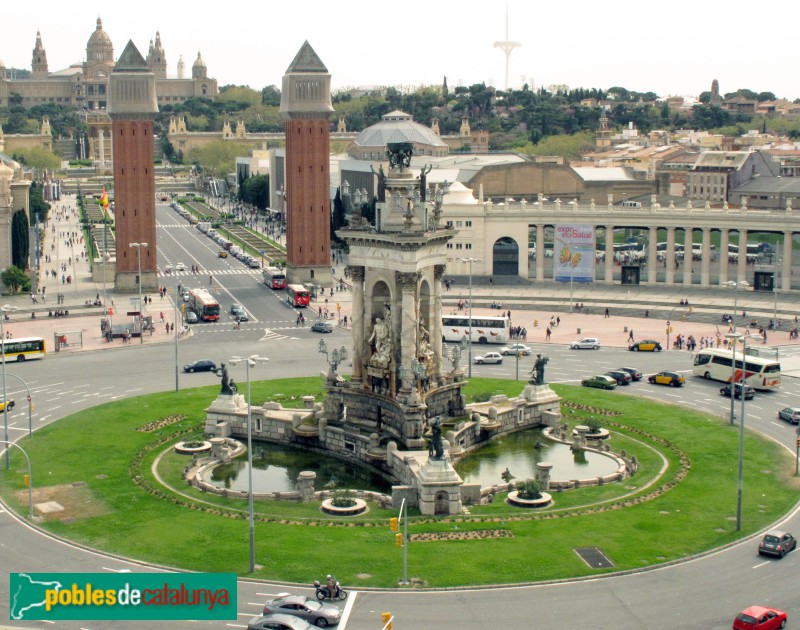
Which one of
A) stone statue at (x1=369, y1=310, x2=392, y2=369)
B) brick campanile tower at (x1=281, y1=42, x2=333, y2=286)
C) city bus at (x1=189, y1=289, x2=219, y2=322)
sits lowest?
city bus at (x1=189, y1=289, x2=219, y2=322)

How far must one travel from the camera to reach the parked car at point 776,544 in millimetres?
55875

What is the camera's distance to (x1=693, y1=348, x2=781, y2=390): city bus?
9200 centimetres

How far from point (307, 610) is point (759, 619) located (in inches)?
680

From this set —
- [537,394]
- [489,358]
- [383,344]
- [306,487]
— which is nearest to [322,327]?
[489,358]

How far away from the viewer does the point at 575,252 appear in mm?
146500

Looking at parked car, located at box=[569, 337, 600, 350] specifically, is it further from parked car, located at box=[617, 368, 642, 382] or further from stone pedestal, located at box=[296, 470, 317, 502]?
stone pedestal, located at box=[296, 470, 317, 502]

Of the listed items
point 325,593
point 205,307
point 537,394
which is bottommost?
point 325,593

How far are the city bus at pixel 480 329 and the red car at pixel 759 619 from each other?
66.8 meters

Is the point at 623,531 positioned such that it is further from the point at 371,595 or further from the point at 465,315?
the point at 465,315

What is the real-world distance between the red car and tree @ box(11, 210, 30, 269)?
380ft

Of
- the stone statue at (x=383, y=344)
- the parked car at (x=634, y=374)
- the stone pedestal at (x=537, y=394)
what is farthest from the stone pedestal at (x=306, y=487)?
the parked car at (x=634, y=374)

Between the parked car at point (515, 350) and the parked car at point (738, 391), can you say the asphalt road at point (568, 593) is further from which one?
the parked car at point (515, 350)

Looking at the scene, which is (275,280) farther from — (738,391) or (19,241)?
(738,391)

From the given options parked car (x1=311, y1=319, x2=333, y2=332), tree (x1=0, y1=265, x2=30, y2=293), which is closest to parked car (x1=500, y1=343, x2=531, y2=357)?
parked car (x1=311, y1=319, x2=333, y2=332)
